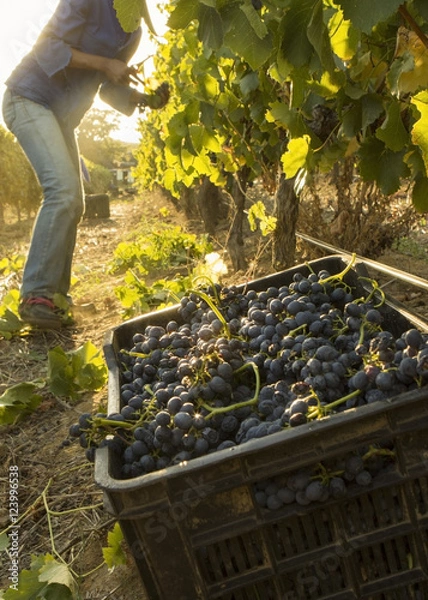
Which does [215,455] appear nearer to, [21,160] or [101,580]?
[101,580]

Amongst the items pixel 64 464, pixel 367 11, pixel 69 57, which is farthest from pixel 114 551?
pixel 69 57

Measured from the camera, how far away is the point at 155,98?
4.17m

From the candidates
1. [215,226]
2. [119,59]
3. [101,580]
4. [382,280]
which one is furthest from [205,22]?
[215,226]

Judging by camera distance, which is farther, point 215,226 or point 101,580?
point 215,226

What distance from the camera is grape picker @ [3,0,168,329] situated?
374 cm

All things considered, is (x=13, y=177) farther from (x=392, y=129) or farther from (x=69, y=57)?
(x=392, y=129)

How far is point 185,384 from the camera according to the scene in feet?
4.67

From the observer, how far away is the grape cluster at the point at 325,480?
1.07 metres

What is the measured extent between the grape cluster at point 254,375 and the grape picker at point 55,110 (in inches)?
85.2

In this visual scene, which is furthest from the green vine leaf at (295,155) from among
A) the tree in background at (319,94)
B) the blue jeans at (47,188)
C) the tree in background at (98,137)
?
the tree in background at (98,137)

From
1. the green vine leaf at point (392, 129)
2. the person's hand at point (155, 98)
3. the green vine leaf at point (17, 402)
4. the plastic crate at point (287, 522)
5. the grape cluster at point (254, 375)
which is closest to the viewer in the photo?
the plastic crate at point (287, 522)

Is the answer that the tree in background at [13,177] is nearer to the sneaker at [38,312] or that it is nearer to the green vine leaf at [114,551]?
the sneaker at [38,312]

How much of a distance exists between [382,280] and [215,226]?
4308mm

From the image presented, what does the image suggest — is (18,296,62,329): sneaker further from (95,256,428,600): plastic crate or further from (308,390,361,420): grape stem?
(308,390,361,420): grape stem
